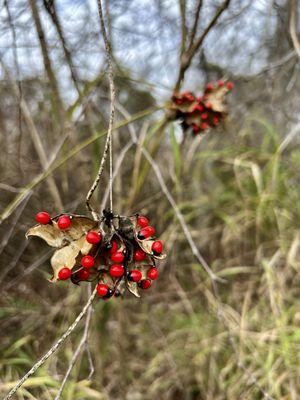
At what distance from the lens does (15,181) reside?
2.05 meters

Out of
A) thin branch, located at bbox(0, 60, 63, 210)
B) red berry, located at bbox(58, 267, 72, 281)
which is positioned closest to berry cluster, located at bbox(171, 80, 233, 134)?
thin branch, located at bbox(0, 60, 63, 210)

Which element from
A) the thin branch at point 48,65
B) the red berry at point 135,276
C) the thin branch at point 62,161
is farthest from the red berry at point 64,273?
the thin branch at point 48,65

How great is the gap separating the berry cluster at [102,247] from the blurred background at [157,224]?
867 millimetres

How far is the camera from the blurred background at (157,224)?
1.80 metres

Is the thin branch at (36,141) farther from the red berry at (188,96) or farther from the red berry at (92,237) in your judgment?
the red berry at (92,237)

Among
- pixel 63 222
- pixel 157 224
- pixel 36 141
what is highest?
pixel 63 222

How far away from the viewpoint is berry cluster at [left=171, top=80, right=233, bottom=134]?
145 centimetres

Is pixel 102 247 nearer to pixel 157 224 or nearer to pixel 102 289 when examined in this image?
pixel 102 289

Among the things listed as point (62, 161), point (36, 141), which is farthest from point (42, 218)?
point (36, 141)

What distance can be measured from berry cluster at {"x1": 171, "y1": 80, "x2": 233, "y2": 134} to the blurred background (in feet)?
0.58

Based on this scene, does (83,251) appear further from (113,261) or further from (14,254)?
(14,254)

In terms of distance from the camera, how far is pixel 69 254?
728mm

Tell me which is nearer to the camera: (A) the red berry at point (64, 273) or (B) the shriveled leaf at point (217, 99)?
(A) the red berry at point (64, 273)

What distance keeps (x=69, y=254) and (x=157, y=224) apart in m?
1.78
